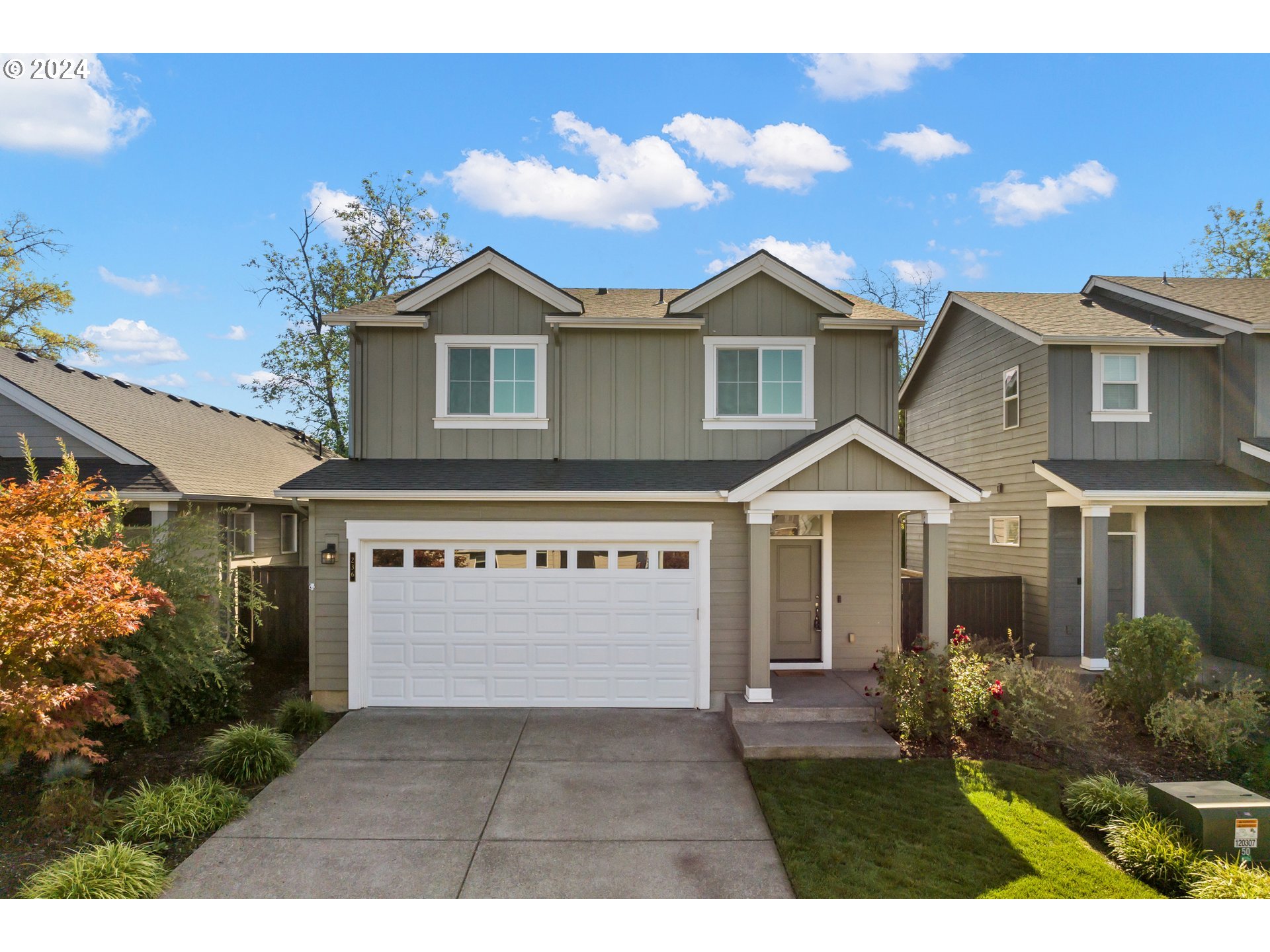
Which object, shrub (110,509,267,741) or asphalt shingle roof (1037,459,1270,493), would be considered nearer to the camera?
shrub (110,509,267,741)

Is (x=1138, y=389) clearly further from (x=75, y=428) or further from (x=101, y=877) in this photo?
(x=75, y=428)

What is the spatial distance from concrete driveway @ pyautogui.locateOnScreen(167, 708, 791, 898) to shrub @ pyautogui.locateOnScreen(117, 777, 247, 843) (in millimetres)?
168

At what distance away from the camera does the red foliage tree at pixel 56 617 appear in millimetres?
5621

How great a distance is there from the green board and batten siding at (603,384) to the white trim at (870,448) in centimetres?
177

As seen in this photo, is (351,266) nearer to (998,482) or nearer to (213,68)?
(213,68)

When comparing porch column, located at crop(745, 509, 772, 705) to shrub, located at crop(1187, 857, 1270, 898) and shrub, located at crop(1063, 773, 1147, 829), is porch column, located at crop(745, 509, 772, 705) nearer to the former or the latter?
shrub, located at crop(1063, 773, 1147, 829)

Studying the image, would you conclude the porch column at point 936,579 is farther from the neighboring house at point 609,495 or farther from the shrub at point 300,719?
the shrub at point 300,719

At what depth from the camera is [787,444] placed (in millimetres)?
10148

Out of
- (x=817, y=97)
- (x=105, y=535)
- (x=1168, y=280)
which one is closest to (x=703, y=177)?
(x=817, y=97)

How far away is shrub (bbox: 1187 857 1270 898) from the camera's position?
4.50 metres

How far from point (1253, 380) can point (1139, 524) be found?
9.56ft

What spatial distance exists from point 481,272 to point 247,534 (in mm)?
6804

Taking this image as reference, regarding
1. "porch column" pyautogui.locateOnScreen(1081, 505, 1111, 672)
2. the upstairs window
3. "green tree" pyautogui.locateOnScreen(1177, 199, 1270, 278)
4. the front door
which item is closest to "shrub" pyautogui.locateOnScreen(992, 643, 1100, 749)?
"porch column" pyautogui.locateOnScreen(1081, 505, 1111, 672)

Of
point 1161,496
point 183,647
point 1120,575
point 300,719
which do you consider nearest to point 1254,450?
point 1161,496
